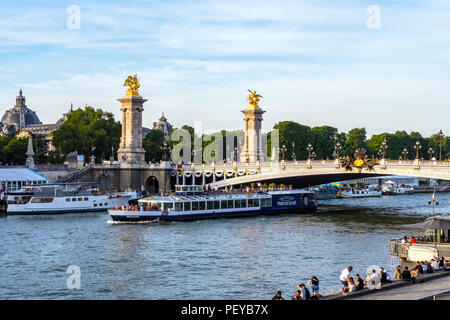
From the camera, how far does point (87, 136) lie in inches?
3162

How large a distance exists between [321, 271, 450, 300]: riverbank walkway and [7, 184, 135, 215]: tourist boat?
122ft

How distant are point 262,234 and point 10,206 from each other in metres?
22.0

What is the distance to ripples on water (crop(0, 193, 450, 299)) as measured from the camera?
23.4 metres

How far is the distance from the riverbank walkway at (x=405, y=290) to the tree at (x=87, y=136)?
6521 cm

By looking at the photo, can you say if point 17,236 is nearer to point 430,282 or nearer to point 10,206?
point 10,206

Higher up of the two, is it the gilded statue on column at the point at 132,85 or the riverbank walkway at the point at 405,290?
the gilded statue on column at the point at 132,85

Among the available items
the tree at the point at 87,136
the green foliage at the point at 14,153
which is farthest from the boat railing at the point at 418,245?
the green foliage at the point at 14,153

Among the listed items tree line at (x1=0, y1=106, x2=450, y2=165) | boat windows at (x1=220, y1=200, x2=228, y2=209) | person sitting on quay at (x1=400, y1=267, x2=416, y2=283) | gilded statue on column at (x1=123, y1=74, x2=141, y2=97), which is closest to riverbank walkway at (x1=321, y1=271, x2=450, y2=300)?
person sitting on quay at (x1=400, y1=267, x2=416, y2=283)

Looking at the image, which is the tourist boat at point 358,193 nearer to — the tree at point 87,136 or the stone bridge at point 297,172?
the stone bridge at point 297,172

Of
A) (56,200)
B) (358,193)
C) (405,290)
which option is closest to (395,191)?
(358,193)

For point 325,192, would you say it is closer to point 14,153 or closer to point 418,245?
point 14,153

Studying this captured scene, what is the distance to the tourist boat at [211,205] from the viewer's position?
45469mm

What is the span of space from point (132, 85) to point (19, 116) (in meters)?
86.8
